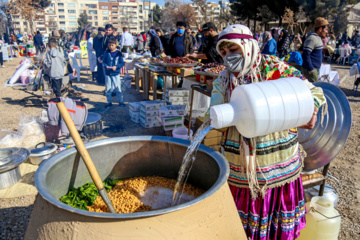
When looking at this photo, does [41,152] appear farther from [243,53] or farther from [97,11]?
[97,11]

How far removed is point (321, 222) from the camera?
241 cm

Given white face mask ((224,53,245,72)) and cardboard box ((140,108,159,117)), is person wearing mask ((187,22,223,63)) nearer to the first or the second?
cardboard box ((140,108,159,117))

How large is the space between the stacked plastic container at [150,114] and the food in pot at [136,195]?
4.28 meters

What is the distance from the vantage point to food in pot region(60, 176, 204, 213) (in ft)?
4.89

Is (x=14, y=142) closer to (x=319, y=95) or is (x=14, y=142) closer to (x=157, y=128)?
(x=157, y=128)

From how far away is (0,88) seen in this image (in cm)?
1011

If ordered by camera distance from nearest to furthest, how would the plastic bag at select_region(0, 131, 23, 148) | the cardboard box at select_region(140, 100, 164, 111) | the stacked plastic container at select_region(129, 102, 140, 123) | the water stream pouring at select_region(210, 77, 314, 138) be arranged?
the water stream pouring at select_region(210, 77, 314, 138), the plastic bag at select_region(0, 131, 23, 148), the cardboard box at select_region(140, 100, 164, 111), the stacked plastic container at select_region(129, 102, 140, 123)

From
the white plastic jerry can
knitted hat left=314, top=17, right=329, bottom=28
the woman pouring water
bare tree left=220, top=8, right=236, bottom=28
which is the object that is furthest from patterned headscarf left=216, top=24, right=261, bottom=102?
bare tree left=220, top=8, right=236, bottom=28

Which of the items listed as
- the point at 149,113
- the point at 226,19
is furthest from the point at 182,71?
the point at 226,19

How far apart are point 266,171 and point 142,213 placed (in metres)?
1.11

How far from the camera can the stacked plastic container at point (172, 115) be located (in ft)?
18.6

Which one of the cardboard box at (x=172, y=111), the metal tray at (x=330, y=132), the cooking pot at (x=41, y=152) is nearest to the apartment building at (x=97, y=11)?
the cardboard box at (x=172, y=111)

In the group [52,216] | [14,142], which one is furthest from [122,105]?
[52,216]

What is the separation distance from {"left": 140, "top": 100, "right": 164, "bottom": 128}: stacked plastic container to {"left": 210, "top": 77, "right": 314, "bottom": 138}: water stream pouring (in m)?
4.62
